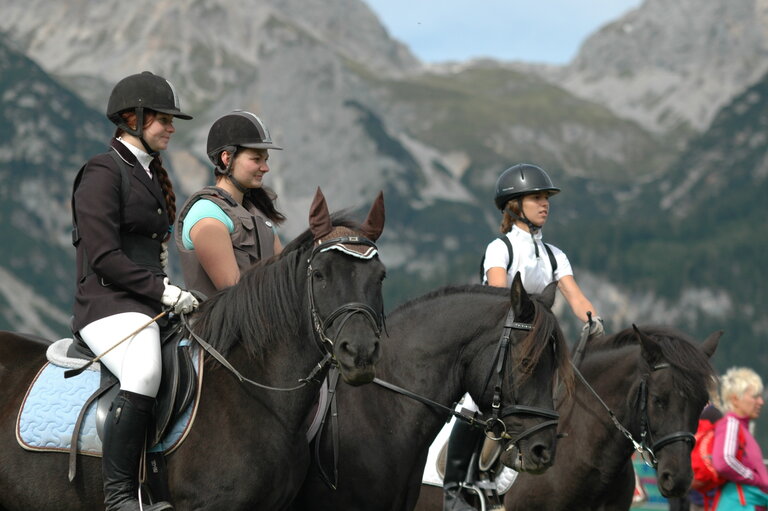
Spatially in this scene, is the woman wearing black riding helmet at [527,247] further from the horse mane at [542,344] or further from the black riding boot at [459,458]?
the horse mane at [542,344]

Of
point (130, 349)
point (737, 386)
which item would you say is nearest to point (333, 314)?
point (130, 349)

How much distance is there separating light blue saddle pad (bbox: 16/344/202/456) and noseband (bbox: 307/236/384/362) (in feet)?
3.19

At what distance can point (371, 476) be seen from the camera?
926 cm

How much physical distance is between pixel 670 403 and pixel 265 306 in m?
4.32

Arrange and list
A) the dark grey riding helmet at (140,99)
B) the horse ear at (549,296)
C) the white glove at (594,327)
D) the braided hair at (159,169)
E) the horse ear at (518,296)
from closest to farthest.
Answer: the dark grey riding helmet at (140,99)
the braided hair at (159,169)
the horse ear at (518,296)
the horse ear at (549,296)
the white glove at (594,327)

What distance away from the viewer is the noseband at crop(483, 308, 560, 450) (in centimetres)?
868

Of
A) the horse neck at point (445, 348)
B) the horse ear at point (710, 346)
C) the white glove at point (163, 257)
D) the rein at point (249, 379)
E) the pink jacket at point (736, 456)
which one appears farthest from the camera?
the pink jacket at point (736, 456)

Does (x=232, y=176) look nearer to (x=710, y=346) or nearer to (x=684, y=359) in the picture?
(x=684, y=359)

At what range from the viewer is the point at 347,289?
754cm

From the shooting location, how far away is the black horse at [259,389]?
→ 7.64 metres

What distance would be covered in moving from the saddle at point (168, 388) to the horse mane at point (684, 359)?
4682mm

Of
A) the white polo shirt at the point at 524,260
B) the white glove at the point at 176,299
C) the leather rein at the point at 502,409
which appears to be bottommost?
the white glove at the point at 176,299

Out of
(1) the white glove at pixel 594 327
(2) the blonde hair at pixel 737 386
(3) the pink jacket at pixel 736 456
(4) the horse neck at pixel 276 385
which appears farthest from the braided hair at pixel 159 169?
(2) the blonde hair at pixel 737 386

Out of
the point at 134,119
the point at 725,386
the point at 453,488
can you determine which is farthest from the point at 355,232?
the point at 725,386
